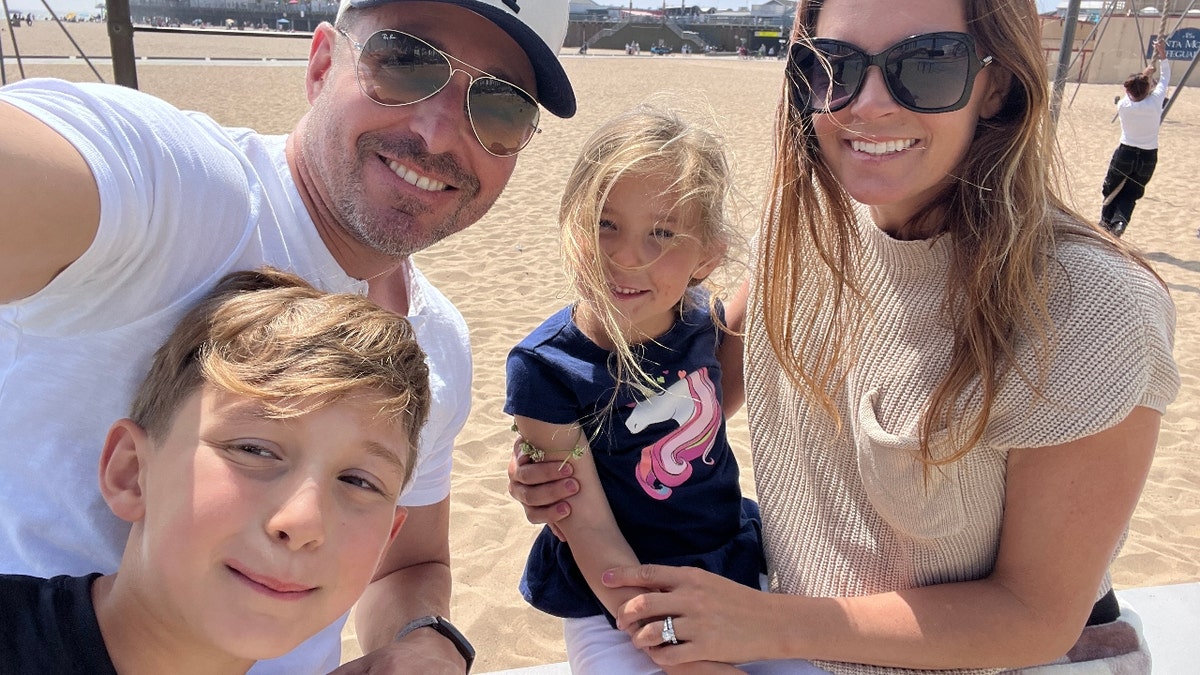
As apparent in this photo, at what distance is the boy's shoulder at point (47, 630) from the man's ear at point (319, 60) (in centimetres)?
105

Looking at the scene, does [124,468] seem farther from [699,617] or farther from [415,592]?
[699,617]

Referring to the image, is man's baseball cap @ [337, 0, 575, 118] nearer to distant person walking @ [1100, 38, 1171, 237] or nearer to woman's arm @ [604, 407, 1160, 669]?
woman's arm @ [604, 407, 1160, 669]

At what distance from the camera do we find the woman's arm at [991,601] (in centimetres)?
136

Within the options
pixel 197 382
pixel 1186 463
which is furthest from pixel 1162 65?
pixel 197 382

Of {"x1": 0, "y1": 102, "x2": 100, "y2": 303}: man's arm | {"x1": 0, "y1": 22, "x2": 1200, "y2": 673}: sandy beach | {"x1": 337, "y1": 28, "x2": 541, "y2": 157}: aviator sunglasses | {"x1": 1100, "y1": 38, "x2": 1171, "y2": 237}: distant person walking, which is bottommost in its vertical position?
{"x1": 0, "y1": 22, "x2": 1200, "y2": 673}: sandy beach

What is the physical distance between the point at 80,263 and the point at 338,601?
2.05 feet

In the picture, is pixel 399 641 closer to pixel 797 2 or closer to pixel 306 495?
pixel 306 495

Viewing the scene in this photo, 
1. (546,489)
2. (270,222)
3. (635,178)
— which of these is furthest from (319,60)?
(546,489)

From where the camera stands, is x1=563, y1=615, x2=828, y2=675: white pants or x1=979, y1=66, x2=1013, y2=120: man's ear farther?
x1=563, y1=615, x2=828, y2=675: white pants

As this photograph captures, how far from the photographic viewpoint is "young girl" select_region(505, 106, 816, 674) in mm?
1837

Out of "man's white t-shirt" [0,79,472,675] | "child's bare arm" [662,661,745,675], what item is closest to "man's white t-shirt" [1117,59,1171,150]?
"child's bare arm" [662,661,745,675]

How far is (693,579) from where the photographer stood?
161 cm

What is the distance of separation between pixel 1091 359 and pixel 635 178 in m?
1.01

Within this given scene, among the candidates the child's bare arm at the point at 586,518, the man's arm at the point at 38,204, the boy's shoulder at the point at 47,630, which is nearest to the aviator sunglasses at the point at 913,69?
the child's bare arm at the point at 586,518
